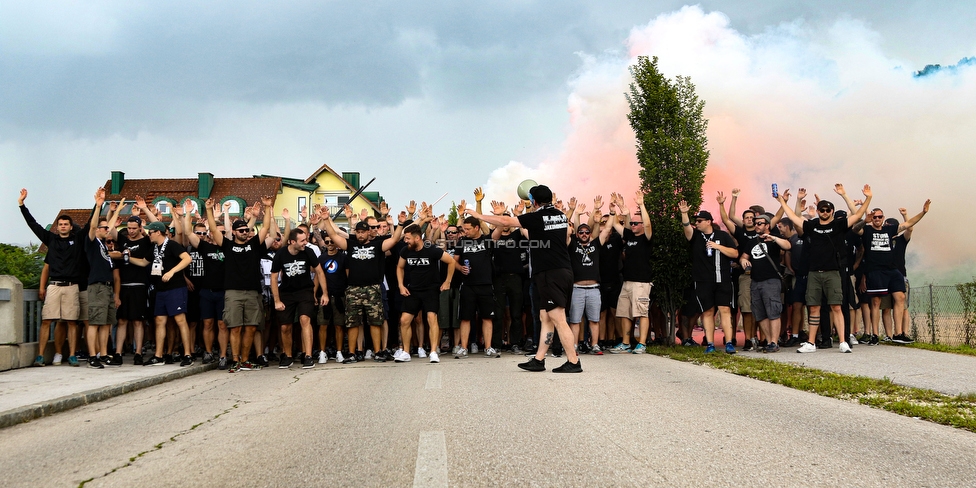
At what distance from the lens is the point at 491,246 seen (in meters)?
11.8

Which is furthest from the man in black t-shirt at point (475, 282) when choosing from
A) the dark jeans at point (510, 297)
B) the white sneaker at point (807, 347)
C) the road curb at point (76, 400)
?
the white sneaker at point (807, 347)

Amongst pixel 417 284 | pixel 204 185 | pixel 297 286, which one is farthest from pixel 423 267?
pixel 204 185

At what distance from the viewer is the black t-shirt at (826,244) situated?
10.7m

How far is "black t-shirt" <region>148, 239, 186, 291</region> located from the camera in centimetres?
1043

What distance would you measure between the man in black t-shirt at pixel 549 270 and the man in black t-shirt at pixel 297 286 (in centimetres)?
339

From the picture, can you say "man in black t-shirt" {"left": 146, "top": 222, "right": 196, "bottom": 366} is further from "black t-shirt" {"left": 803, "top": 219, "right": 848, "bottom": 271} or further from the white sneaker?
"black t-shirt" {"left": 803, "top": 219, "right": 848, "bottom": 271}

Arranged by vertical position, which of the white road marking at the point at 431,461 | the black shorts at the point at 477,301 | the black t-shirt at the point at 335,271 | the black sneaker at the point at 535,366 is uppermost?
the black t-shirt at the point at 335,271

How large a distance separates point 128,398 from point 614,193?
823 centimetres

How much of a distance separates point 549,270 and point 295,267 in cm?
413

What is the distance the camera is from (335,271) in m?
11.3

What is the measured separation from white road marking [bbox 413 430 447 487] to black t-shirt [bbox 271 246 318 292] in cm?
625

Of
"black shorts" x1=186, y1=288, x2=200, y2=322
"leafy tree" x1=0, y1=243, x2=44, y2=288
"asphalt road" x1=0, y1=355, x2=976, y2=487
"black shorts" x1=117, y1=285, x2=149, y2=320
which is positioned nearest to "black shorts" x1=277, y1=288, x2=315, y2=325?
"black shorts" x1=186, y1=288, x2=200, y2=322

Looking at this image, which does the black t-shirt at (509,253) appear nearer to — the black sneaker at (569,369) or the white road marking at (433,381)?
the white road marking at (433,381)

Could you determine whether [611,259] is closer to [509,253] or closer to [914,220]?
[509,253]
